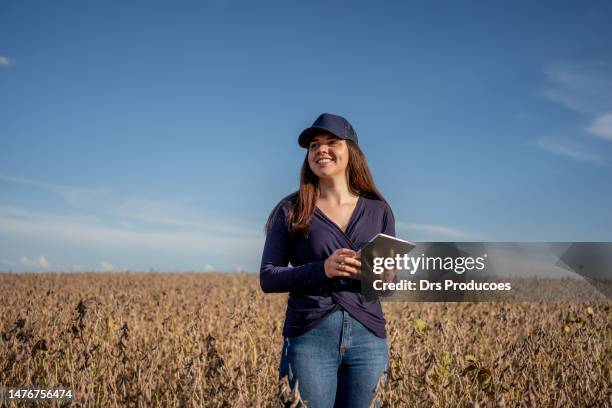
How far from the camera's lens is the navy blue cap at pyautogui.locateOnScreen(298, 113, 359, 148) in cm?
263

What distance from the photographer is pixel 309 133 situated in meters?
2.72

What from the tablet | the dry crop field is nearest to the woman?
the tablet

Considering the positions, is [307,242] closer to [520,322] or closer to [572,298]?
[520,322]

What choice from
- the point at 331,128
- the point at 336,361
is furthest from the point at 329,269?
the point at 331,128

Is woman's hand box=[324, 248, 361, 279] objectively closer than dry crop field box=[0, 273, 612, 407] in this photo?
Yes

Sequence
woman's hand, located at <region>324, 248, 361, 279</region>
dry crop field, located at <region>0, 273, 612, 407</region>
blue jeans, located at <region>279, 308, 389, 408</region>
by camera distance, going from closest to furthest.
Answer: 1. woman's hand, located at <region>324, 248, 361, 279</region>
2. blue jeans, located at <region>279, 308, 389, 408</region>
3. dry crop field, located at <region>0, 273, 612, 407</region>

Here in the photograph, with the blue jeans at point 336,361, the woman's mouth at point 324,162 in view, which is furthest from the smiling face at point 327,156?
the blue jeans at point 336,361

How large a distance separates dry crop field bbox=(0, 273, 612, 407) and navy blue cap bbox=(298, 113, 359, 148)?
3.79 feet

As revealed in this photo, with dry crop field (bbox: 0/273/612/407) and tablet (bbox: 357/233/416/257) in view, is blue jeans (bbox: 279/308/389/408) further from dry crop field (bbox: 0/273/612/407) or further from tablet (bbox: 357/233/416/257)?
tablet (bbox: 357/233/416/257)

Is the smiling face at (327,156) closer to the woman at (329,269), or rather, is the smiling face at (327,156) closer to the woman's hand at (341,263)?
the woman at (329,269)

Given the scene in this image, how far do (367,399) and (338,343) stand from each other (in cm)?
31

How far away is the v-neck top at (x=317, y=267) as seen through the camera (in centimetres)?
240

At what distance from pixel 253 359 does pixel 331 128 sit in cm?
323

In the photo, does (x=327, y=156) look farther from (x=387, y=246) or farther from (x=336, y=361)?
(x=336, y=361)
